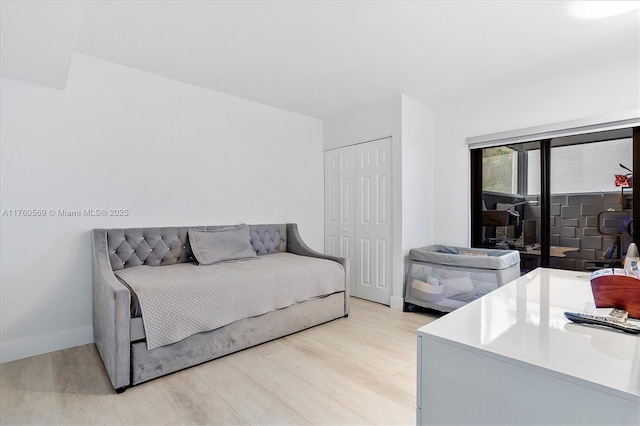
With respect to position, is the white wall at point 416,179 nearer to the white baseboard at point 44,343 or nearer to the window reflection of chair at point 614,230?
the window reflection of chair at point 614,230

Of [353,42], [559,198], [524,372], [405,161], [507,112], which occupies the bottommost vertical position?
[524,372]

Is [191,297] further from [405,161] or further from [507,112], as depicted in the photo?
[507,112]

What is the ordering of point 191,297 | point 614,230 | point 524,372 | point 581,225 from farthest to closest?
point 581,225 < point 614,230 < point 191,297 < point 524,372

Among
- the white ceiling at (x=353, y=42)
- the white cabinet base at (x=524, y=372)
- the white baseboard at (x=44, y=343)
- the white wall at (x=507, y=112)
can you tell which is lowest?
the white baseboard at (x=44, y=343)

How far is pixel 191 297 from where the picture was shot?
7.34 feet

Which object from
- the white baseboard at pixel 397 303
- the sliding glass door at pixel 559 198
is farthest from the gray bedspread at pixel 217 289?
the sliding glass door at pixel 559 198

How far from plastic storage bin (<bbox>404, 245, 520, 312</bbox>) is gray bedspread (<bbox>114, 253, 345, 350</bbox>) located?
2.72 feet

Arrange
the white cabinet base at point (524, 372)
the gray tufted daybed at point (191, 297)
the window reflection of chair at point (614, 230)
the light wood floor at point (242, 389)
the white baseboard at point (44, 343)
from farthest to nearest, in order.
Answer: the window reflection of chair at point (614, 230), the white baseboard at point (44, 343), the gray tufted daybed at point (191, 297), the light wood floor at point (242, 389), the white cabinet base at point (524, 372)

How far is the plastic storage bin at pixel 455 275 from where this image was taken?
3023 mm

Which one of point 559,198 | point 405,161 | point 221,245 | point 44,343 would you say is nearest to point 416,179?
point 405,161

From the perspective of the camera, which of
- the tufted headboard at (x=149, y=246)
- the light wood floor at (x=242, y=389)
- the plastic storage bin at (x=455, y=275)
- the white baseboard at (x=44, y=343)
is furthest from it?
the plastic storage bin at (x=455, y=275)

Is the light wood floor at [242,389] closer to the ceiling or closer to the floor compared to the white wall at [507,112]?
closer to the floor

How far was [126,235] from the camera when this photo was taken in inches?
111

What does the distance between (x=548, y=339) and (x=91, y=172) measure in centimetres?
326
